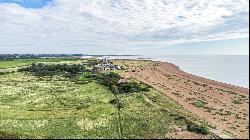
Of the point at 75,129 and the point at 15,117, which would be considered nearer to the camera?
the point at 75,129

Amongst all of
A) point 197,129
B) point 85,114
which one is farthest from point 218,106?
point 85,114

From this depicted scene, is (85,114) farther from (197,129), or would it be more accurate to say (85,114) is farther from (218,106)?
(218,106)

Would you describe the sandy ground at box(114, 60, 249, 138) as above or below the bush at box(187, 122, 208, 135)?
below

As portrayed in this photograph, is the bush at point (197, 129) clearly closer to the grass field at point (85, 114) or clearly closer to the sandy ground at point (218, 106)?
the sandy ground at point (218, 106)

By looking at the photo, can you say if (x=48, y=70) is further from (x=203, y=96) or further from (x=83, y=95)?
(x=203, y=96)

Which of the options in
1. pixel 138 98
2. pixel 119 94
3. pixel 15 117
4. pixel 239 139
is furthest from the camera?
pixel 119 94

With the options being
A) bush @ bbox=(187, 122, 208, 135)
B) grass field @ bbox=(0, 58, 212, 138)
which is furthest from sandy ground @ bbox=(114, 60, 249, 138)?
grass field @ bbox=(0, 58, 212, 138)

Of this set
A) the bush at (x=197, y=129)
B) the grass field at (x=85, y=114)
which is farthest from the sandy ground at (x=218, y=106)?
the grass field at (x=85, y=114)

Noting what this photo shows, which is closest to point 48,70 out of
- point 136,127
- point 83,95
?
point 83,95

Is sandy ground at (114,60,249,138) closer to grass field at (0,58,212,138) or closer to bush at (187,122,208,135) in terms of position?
bush at (187,122,208,135)
